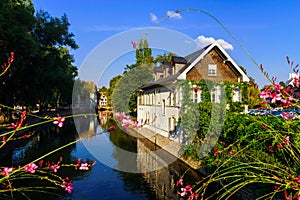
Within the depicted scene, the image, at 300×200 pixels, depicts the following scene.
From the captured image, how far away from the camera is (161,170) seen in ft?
42.5

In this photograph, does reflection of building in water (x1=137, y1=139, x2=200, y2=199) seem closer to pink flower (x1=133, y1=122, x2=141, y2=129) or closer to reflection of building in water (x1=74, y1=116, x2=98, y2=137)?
reflection of building in water (x1=74, y1=116, x2=98, y2=137)

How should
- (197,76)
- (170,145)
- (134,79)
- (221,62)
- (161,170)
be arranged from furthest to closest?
(134,79) < (221,62) < (197,76) < (170,145) < (161,170)

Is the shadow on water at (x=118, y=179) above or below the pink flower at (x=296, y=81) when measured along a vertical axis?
below

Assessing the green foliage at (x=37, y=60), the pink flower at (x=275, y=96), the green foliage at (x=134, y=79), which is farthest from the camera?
the green foliage at (x=134, y=79)

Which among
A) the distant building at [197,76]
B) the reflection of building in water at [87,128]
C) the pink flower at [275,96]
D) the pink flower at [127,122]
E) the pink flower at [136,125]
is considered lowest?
the reflection of building in water at [87,128]

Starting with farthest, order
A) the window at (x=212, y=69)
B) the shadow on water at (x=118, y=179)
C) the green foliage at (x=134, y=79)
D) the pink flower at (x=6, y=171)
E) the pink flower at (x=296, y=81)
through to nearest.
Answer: the green foliage at (x=134, y=79)
the window at (x=212, y=69)
the shadow on water at (x=118, y=179)
the pink flower at (x=296, y=81)
the pink flower at (x=6, y=171)

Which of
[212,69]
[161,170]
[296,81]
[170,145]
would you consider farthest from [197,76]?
[296,81]

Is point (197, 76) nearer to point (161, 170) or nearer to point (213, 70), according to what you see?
point (213, 70)

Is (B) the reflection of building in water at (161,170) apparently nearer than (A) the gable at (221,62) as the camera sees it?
Yes

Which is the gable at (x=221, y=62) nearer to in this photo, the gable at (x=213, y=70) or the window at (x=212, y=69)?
the gable at (x=213, y=70)

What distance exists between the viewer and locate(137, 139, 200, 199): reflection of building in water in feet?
33.3

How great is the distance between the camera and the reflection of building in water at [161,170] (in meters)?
10.2

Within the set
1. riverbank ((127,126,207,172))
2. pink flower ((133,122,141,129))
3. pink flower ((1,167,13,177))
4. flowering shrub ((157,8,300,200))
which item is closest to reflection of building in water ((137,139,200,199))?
riverbank ((127,126,207,172))

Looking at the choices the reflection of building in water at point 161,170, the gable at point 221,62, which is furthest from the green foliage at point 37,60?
the gable at point 221,62
